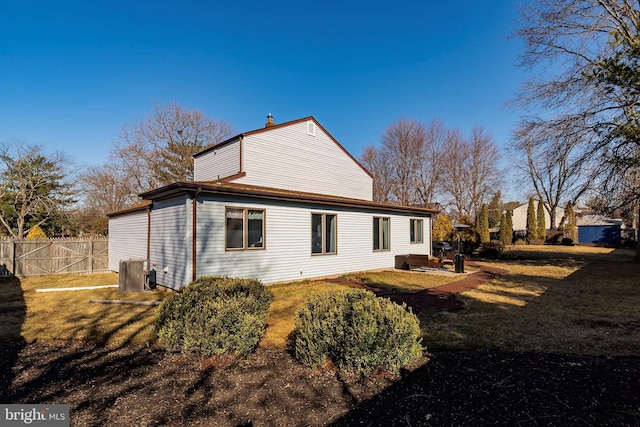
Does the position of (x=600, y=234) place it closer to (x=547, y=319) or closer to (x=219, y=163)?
(x=547, y=319)

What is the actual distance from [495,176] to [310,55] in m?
26.7

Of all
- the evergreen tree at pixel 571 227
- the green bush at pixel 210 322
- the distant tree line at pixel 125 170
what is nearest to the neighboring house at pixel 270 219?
the green bush at pixel 210 322

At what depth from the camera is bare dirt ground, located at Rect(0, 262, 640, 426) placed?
9.16ft

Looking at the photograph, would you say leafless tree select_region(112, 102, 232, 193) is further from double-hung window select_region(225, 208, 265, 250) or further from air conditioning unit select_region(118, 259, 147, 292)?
double-hung window select_region(225, 208, 265, 250)

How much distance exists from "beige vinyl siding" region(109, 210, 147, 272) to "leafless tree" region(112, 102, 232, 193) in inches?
584

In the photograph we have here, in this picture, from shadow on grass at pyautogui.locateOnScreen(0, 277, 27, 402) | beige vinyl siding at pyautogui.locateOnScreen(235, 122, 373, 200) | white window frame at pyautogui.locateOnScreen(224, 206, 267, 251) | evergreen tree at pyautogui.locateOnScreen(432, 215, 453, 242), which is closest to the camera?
shadow on grass at pyautogui.locateOnScreen(0, 277, 27, 402)

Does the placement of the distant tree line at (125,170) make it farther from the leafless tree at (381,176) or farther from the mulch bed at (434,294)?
the mulch bed at (434,294)

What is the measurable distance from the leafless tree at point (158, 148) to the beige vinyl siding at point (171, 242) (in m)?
20.2

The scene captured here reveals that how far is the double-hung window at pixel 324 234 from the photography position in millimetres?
11773

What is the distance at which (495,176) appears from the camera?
3462cm

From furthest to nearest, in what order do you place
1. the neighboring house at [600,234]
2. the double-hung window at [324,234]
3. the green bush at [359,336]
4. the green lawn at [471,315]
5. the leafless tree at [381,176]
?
the leafless tree at [381,176] → the neighboring house at [600,234] → the double-hung window at [324,234] → the green lawn at [471,315] → the green bush at [359,336]

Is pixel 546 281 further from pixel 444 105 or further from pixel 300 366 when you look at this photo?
Answer: pixel 444 105

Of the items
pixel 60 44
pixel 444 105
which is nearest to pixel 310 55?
pixel 444 105

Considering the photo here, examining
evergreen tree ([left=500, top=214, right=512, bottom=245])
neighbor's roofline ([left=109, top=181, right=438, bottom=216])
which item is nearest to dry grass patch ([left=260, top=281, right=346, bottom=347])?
neighbor's roofline ([left=109, top=181, right=438, bottom=216])
